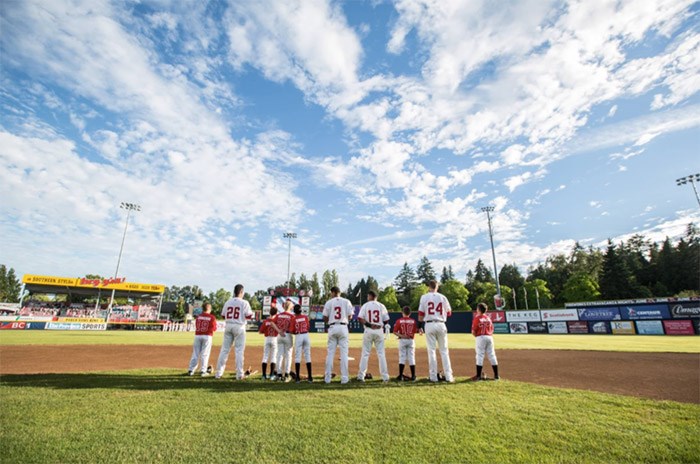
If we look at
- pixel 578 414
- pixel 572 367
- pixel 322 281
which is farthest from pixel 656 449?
Answer: pixel 322 281

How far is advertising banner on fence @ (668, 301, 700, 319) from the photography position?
26.7 metres

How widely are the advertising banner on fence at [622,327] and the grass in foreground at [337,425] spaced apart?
32.0 meters

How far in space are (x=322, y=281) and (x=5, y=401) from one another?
313 ft

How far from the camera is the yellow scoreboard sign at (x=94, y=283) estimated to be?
48.4 meters

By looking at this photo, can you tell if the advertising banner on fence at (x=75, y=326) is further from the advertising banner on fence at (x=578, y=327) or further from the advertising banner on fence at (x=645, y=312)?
the advertising banner on fence at (x=645, y=312)

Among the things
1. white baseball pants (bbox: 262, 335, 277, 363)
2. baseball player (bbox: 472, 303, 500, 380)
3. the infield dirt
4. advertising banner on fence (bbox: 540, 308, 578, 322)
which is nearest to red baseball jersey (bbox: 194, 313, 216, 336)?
the infield dirt

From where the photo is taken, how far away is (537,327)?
114 feet

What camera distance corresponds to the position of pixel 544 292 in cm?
7206

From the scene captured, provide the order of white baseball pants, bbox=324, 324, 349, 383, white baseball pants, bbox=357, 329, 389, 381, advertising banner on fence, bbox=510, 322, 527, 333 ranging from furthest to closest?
advertising banner on fence, bbox=510, 322, 527, 333, white baseball pants, bbox=357, 329, 389, 381, white baseball pants, bbox=324, 324, 349, 383

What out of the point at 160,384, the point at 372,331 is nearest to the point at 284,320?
the point at 372,331

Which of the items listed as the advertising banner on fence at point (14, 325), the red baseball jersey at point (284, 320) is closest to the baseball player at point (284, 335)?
the red baseball jersey at point (284, 320)

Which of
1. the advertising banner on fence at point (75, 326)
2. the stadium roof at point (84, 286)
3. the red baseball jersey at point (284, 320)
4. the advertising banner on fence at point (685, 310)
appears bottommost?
the advertising banner on fence at point (75, 326)

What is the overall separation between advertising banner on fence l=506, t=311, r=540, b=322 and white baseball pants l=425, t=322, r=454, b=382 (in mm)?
32947

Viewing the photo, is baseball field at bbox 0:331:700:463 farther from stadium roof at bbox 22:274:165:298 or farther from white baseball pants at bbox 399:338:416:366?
stadium roof at bbox 22:274:165:298
